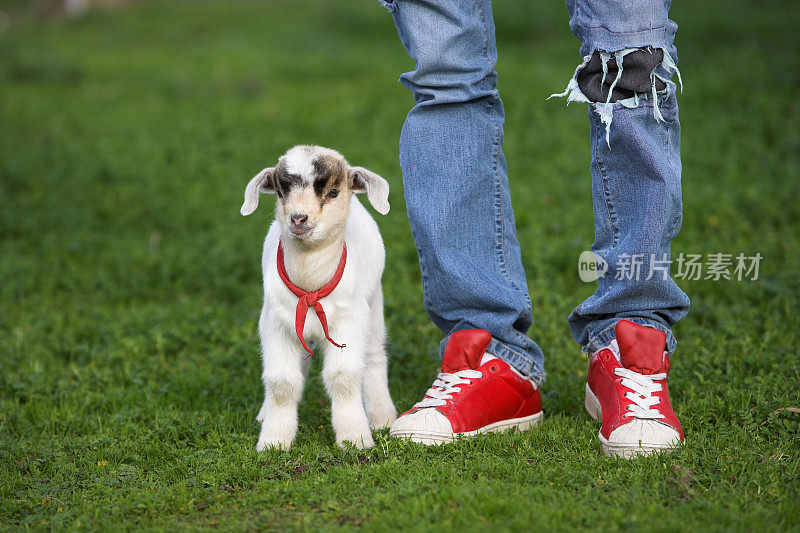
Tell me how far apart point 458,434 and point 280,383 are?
2.64ft

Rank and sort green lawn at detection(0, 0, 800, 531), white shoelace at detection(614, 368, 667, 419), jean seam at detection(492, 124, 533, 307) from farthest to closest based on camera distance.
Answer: jean seam at detection(492, 124, 533, 307) → white shoelace at detection(614, 368, 667, 419) → green lawn at detection(0, 0, 800, 531)

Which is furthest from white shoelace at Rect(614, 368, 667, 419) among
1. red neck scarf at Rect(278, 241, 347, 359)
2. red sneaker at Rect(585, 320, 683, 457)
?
red neck scarf at Rect(278, 241, 347, 359)

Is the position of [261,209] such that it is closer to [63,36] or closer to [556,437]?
[556,437]

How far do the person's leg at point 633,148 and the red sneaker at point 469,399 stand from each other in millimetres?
495

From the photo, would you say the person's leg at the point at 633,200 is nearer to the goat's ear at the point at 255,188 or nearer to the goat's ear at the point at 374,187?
the goat's ear at the point at 374,187

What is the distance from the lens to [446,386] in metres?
3.71

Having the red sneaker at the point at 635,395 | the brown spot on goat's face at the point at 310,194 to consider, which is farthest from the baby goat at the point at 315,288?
the red sneaker at the point at 635,395

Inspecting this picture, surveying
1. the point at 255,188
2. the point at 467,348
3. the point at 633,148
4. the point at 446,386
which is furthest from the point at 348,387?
the point at 633,148

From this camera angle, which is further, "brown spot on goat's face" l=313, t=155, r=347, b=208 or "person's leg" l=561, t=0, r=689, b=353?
"brown spot on goat's face" l=313, t=155, r=347, b=208

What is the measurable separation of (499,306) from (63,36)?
16.1 m

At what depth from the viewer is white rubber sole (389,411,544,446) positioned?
354 centimetres

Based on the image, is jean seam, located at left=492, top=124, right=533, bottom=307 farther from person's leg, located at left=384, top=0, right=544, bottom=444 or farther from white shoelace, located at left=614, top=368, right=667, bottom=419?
white shoelace, located at left=614, top=368, right=667, bottom=419

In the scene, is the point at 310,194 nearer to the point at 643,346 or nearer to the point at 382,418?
the point at 382,418

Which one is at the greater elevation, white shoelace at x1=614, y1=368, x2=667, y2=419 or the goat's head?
the goat's head
